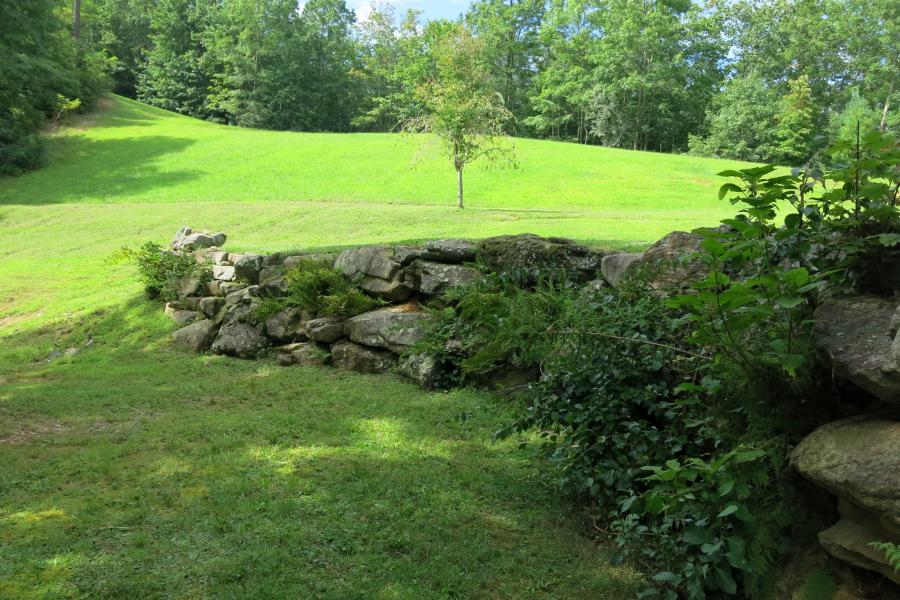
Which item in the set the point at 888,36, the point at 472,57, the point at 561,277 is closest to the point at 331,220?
the point at 472,57

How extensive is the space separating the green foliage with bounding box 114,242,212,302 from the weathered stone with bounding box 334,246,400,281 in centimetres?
366

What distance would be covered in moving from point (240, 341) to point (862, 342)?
28.9 feet

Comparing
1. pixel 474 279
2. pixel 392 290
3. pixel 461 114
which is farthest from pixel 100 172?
pixel 474 279

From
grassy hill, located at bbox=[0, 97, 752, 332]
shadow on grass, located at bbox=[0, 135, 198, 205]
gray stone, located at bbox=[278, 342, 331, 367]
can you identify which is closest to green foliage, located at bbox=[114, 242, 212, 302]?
grassy hill, located at bbox=[0, 97, 752, 332]

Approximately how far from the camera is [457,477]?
5.11 meters

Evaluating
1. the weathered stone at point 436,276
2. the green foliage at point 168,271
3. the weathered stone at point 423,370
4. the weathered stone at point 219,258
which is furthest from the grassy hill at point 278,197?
the weathered stone at point 423,370

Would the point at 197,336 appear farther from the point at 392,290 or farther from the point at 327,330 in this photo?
the point at 392,290

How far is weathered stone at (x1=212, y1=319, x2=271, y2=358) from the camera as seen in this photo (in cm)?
991

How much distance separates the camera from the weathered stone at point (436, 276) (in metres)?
9.00

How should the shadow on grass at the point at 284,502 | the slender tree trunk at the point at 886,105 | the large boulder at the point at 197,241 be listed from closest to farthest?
the shadow on grass at the point at 284,502 < the large boulder at the point at 197,241 < the slender tree trunk at the point at 886,105

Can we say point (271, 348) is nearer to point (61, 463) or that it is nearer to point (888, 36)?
point (61, 463)

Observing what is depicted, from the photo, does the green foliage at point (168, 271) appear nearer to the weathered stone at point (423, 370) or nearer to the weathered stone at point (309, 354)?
the weathered stone at point (309, 354)

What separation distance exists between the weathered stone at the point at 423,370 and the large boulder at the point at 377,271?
1.64 meters

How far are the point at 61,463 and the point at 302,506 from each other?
8.89 ft
